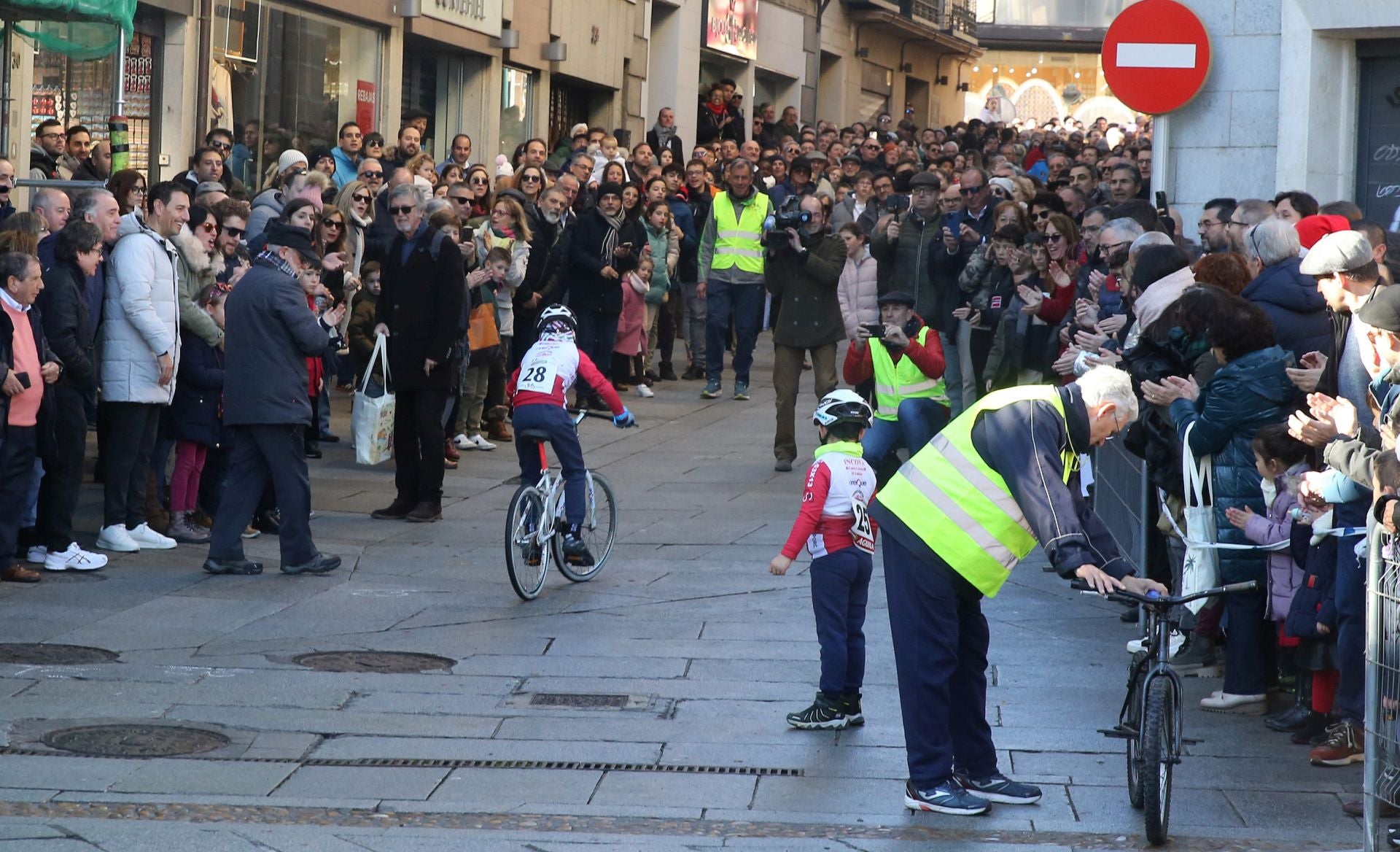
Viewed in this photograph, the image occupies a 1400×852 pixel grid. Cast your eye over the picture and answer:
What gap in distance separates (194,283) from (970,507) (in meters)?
6.79

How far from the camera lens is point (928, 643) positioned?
6.60 meters

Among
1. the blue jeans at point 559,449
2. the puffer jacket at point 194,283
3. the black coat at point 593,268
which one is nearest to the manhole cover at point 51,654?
the blue jeans at point 559,449

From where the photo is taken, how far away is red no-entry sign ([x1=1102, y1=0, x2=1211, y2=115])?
44.7 feet

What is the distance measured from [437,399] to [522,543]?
266 centimetres

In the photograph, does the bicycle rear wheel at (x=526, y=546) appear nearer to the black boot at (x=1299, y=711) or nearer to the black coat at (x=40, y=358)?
the black coat at (x=40, y=358)

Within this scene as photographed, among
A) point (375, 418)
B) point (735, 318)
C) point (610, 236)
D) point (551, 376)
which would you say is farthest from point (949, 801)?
point (735, 318)

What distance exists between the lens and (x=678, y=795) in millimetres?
6762

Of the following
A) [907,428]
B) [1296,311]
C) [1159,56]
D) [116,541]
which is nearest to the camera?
[1296,311]

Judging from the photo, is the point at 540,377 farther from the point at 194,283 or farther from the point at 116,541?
the point at 116,541

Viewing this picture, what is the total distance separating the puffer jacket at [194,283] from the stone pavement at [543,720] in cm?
130

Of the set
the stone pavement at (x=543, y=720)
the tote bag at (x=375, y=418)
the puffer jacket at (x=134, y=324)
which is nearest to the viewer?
the stone pavement at (x=543, y=720)

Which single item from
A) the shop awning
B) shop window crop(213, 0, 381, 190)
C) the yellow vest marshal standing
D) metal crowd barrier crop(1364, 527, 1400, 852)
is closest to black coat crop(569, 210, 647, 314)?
shop window crop(213, 0, 381, 190)

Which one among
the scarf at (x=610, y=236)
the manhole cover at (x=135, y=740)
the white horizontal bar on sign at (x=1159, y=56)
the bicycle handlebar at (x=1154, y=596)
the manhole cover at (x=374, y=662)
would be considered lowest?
the manhole cover at (x=135, y=740)

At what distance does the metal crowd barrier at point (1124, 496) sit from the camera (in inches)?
386
